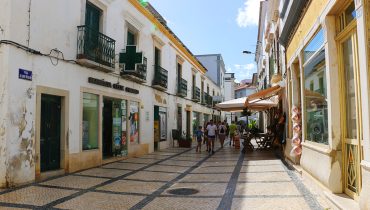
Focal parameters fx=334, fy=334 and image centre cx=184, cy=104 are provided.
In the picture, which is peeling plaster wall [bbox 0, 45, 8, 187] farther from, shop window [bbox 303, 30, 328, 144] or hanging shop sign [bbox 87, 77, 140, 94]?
shop window [bbox 303, 30, 328, 144]

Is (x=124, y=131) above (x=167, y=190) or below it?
above

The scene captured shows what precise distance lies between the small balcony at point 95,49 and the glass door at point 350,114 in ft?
22.4

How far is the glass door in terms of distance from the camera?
4.70 meters

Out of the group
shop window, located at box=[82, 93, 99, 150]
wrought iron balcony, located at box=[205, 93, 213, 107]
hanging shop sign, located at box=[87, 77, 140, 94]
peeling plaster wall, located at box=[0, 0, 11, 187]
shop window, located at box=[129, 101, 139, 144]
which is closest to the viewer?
peeling plaster wall, located at box=[0, 0, 11, 187]

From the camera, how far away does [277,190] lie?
664 cm

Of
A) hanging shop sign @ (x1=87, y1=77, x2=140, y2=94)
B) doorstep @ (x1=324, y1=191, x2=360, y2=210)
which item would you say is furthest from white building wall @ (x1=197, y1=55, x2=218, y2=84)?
doorstep @ (x1=324, y1=191, x2=360, y2=210)

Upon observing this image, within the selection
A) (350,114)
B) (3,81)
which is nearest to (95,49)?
(3,81)

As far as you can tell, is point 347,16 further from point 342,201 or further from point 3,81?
point 3,81

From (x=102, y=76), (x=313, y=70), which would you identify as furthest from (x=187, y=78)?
(x=313, y=70)

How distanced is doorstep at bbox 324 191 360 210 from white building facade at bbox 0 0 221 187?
20.5ft

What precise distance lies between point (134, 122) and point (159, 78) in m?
3.13

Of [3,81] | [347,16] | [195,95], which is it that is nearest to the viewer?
[347,16]

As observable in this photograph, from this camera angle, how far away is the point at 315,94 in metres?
7.21

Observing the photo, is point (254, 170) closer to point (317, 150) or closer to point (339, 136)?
point (317, 150)
